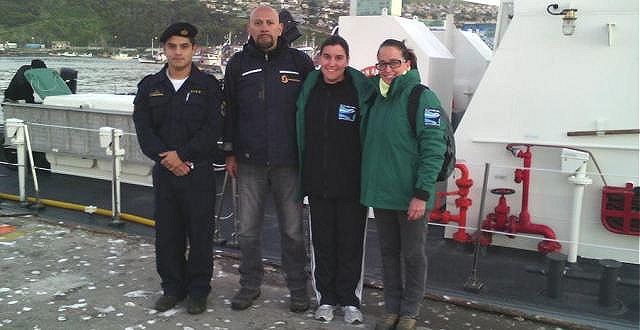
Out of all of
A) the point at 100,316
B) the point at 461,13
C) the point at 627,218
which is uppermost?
the point at 461,13

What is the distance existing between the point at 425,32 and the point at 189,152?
3.48 metres

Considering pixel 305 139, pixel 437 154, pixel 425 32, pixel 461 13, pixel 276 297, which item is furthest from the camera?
pixel 461 13

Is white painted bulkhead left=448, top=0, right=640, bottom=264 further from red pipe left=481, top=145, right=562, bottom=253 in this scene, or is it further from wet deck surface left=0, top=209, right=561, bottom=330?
wet deck surface left=0, top=209, right=561, bottom=330

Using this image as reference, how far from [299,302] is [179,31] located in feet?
6.05

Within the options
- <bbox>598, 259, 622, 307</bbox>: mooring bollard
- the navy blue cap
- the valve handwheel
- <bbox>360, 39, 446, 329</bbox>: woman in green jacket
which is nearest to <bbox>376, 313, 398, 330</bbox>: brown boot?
<bbox>360, 39, 446, 329</bbox>: woman in green jacket

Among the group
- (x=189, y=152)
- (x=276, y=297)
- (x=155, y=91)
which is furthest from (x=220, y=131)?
(x=276, y=297)

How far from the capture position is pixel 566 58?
455 centimetres

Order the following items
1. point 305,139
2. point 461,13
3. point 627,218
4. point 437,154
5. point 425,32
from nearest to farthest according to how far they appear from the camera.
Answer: point 437,154 < point 305,139 < point 627,218 < point 425,32 < point 461,13

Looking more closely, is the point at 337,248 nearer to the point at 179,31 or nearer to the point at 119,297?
the point at 119,297

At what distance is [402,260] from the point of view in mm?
3244

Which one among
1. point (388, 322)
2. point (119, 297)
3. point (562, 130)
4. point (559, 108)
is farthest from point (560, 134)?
point (119, 297)

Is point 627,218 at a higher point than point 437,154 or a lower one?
lower

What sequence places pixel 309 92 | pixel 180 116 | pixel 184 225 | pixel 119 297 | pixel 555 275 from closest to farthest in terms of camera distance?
pixel 309 92 < pixel 180 116 < pixel 184 225 < pixel 119 297 < pixel 555 275

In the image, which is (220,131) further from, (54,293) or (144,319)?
(54,293)
